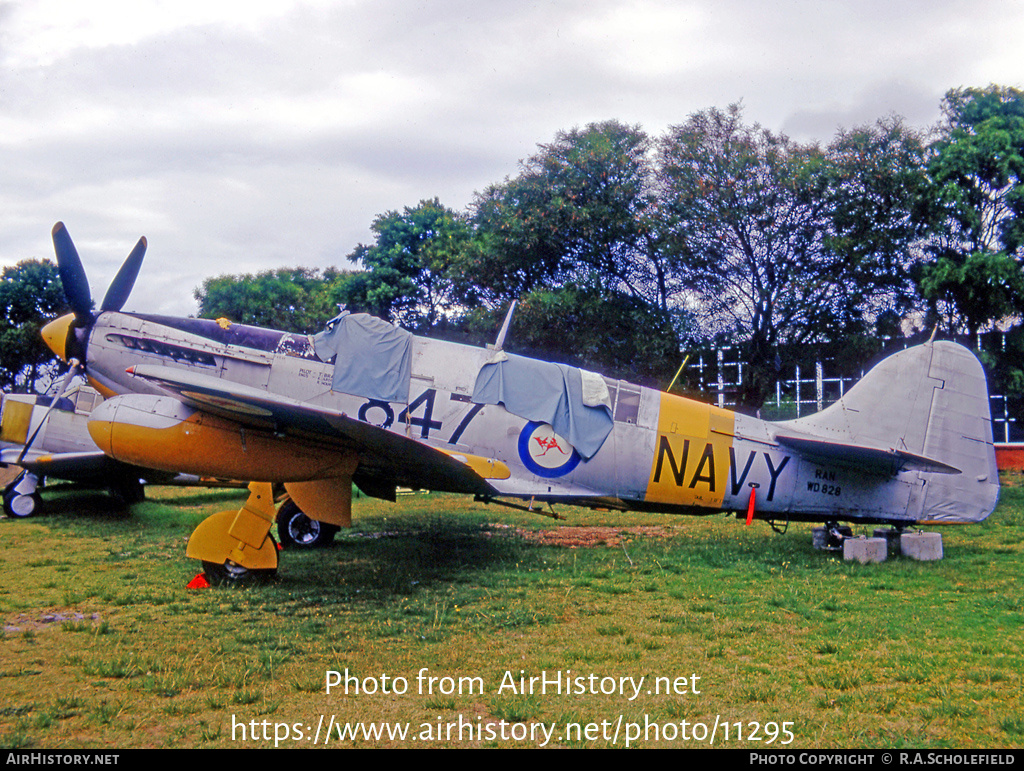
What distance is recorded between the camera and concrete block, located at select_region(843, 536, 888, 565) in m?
7.91

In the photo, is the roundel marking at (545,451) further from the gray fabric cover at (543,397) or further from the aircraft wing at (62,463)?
the aircraft wing at (62,463)

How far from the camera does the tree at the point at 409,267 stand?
81.8ft

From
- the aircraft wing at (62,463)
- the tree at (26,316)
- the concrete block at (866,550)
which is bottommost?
the concrete block at (866,550)

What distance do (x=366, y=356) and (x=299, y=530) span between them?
Result: 296cm

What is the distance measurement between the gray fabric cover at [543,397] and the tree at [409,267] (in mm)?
15027

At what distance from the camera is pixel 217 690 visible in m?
3.99

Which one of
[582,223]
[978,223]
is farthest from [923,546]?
[978,223]

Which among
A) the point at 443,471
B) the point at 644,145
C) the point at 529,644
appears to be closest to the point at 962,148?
the point at 644,145

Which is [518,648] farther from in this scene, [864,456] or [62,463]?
[62,463]

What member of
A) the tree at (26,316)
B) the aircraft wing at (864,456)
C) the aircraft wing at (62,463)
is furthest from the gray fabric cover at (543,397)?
the tree at (26,316)

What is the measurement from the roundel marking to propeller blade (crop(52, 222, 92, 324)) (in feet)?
17.5

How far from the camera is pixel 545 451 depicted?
26.6 ft

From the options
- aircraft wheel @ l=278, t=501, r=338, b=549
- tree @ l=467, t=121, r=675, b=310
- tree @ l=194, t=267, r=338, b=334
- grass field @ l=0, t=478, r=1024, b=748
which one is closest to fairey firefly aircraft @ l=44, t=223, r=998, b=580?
grass field @ l=0, t=478, r=1024, b=748

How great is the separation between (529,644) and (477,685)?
3.15ft
